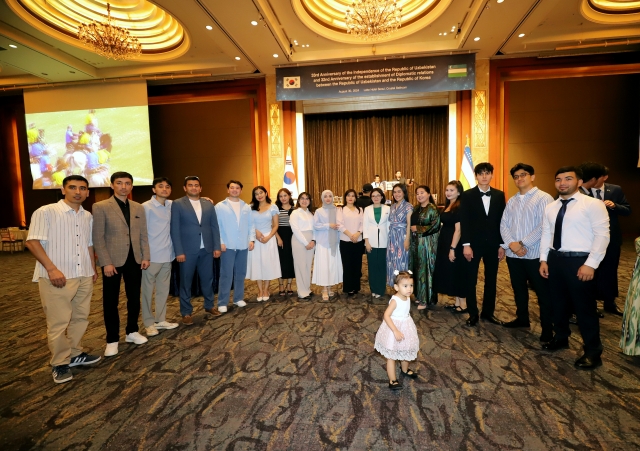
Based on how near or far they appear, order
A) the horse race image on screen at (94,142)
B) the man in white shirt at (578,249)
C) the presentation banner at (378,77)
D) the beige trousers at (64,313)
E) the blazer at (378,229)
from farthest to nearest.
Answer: the horse race image on screen at (94,142), the presentation banner at (378,77), the blazer at (378,229), the beige trousers at (64,313), the man in white shirt at (578,249)

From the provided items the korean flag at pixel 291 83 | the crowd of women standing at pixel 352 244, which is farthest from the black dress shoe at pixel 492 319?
the korean flag at pixel 291 83

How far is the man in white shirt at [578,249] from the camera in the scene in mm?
2457

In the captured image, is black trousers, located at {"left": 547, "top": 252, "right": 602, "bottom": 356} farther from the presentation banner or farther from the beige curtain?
the beige curtain

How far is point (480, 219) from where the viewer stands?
3432 mm

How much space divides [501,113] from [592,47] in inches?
96.6

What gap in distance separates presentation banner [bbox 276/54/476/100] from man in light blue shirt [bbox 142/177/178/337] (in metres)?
6.05

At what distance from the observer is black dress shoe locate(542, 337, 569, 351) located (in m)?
2.89

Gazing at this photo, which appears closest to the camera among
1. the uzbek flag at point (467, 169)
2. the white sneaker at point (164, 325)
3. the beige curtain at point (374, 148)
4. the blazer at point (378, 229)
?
the white sneaker at point (164, 325)

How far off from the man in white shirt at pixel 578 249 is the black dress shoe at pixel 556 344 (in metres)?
0.26

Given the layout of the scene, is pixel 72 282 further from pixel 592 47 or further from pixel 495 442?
pixel 592 47

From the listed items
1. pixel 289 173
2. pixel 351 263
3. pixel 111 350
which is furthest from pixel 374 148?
pixel 111 350

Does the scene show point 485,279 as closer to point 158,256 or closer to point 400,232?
point 400,232

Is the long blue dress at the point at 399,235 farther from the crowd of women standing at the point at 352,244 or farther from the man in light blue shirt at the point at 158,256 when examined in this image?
the man in light blue shirt at the point at 158,256

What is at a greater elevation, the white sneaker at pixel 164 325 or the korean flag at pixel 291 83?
the korean flag at pixel 291 83
